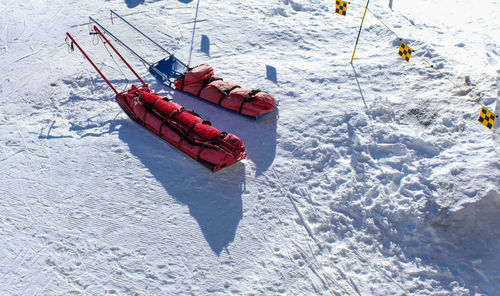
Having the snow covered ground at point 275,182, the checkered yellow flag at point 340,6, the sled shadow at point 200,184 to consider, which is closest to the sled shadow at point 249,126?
the snow covered ground at point 275,182

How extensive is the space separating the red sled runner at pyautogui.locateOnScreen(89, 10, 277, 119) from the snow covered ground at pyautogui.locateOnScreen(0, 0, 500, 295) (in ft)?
0.66

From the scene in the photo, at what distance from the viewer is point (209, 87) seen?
779cm

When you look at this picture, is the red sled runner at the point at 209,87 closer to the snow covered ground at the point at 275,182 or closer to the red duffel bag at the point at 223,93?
the red duffel bag at the point at 223,93

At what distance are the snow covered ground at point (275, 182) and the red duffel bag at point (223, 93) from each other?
0.63 ft

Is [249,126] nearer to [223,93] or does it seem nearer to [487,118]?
[223,93]

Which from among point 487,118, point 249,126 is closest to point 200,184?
point 249,126

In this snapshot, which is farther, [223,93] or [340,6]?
[340,6]

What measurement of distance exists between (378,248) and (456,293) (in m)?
1.04

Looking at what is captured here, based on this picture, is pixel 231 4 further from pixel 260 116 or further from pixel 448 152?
pixel 448 152

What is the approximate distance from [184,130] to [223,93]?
137 cm

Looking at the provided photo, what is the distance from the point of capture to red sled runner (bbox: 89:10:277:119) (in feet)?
24.1

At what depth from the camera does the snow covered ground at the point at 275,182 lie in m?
5.33

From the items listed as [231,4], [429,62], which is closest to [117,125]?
[231,4]

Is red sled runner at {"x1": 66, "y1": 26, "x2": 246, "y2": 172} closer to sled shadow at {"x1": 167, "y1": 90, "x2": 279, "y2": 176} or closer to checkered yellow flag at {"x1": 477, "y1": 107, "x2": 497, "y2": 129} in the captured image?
sled shadow at {"x1": 167, "y1": 90, "x2": 279, "y2": 176}
